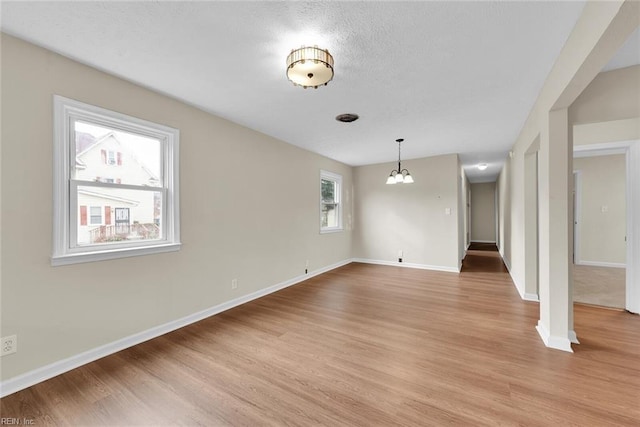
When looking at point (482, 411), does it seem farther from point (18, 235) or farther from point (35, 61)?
point (35, 61)

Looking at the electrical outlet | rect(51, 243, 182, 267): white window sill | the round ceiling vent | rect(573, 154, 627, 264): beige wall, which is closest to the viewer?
the electrical outlet

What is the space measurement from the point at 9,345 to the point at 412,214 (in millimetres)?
5988

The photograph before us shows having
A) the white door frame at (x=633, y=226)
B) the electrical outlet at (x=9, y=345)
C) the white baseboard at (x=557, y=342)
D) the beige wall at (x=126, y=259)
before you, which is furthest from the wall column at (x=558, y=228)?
the electrical outlet at (x=9, y=345)

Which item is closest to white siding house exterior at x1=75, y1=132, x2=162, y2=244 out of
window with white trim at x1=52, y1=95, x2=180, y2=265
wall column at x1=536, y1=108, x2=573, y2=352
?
window with white trim at x1=52, y1=95, x2=180, y2=265

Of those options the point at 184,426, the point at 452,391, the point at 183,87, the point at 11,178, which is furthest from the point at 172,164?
the point at 452,391

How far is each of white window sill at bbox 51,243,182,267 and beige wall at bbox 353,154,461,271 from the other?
4.57m

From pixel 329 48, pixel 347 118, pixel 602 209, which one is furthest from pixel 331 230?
pixel 602 209

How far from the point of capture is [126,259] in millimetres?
2408

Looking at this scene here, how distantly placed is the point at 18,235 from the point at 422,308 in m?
4.00

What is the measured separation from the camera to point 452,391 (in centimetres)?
179

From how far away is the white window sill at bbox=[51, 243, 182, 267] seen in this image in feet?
6.61

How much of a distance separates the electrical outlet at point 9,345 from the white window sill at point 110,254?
1.71 feet

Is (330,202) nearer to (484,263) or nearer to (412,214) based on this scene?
(412,214)

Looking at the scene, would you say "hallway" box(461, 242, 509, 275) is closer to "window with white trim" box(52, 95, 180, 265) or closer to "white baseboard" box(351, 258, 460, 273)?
"white baseboard" box(351, 258, 460, 273)
